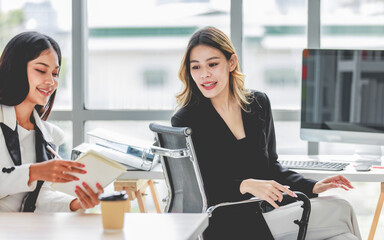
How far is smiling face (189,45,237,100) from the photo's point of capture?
7.34 ft

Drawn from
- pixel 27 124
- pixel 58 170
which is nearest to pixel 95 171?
pixel 58 170

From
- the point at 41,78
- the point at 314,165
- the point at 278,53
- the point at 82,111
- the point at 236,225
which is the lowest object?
the point at 236,225

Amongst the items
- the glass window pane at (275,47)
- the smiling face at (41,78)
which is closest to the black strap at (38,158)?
the smiling face at (41,78)

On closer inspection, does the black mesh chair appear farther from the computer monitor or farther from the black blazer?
the computer monitor

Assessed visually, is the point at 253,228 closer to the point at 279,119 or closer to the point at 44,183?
the point at 44,183

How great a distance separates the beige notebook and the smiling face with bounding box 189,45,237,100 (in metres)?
0.83

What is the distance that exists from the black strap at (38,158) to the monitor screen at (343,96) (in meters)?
1.57

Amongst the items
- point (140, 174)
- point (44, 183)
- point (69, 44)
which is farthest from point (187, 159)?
point (69, 44)

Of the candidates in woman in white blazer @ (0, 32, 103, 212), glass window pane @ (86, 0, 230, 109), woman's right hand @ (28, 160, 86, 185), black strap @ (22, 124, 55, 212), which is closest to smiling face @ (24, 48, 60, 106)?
woman in white blazer @ (0, 32, 103, 212)

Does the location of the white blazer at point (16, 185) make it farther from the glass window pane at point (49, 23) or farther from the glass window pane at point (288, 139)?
the glass window pane at point (288, 139)

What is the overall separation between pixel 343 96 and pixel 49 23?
1.95 meters

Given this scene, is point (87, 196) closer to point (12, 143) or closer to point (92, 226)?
point (92, 226)

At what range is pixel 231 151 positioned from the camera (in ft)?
7.13

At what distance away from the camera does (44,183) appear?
193cm
